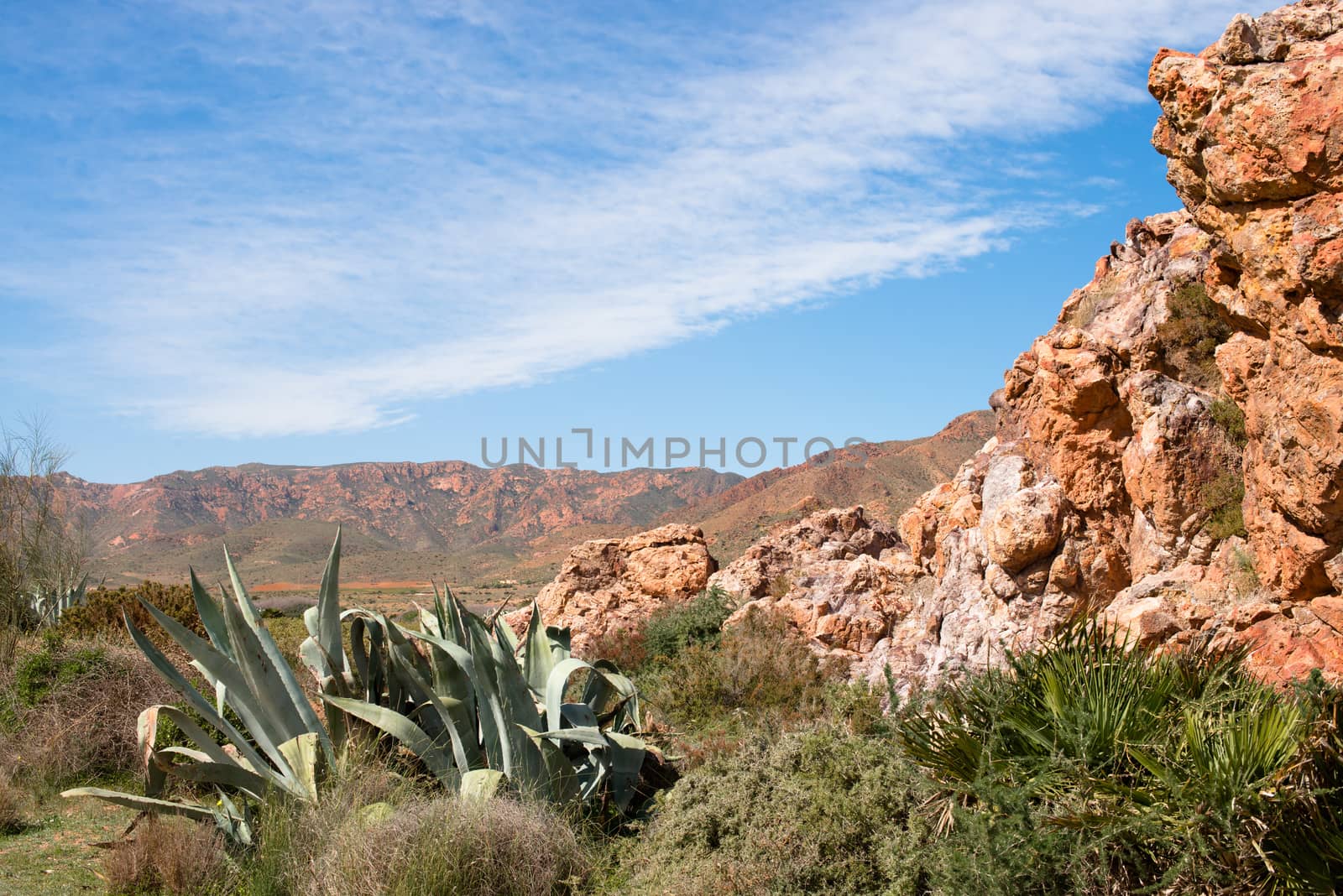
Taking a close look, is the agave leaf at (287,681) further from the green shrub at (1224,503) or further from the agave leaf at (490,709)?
the green shrub at (1224,503)

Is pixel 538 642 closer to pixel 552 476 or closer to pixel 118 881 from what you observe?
pixel 118 881

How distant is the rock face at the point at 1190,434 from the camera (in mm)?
6309

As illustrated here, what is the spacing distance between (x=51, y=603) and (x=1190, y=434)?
1840 cm

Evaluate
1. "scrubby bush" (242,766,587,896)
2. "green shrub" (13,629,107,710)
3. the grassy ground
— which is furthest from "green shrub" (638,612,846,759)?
"green shrub" (13,629,107,710)

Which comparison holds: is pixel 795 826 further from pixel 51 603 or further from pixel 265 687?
pixel 51 603

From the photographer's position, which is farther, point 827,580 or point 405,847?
point 827,580

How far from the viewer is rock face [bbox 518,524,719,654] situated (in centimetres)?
1513

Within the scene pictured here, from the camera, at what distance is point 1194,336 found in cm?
880

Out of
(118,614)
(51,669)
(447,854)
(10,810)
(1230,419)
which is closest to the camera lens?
(447,854)

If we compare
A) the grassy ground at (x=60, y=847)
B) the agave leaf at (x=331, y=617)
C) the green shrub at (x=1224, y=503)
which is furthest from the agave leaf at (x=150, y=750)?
the green shrub at (x=1224, y=503)

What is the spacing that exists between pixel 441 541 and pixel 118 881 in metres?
89.3

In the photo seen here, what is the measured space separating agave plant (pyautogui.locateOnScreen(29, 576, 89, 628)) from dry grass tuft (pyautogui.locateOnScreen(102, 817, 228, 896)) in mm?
10829

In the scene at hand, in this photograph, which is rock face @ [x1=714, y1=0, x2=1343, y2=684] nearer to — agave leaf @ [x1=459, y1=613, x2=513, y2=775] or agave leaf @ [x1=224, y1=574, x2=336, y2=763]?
agave leaf @ [x1=459, y1=613, x2=513, y2=775]

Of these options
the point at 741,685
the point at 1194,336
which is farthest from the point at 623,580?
the point at 1194,336
